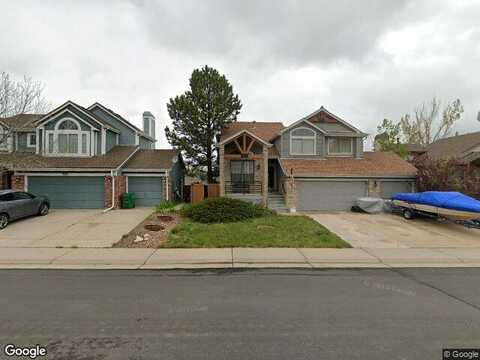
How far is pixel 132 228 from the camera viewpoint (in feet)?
37.6

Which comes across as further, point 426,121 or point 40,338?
point 426,121

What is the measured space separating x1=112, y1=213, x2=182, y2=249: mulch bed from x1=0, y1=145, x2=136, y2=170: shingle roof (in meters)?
6.50

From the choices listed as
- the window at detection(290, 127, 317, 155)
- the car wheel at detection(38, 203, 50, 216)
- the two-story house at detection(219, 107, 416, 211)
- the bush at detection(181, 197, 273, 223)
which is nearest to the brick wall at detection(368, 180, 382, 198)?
the two-story house at detection(219, 107, 416, 211)

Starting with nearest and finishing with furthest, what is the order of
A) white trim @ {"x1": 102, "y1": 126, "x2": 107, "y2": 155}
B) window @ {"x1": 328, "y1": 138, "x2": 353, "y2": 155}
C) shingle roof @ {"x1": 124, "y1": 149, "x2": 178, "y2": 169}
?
shingle roof @ {"x1": 124, "y1": 149, "x2": 178, "y2": 169} < white trim @ {"x1": 102, "y1": 126, "x2": 107, "y2": 155} < window @ {"x1": 328, "y1": 138, "x2": 353, "y2": 155}

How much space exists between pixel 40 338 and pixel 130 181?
15598 mm

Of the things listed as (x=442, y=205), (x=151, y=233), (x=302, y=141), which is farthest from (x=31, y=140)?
(x=442, y=205)

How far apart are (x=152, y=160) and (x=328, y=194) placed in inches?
494

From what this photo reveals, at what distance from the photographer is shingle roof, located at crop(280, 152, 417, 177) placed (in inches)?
713

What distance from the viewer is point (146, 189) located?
18.5 m

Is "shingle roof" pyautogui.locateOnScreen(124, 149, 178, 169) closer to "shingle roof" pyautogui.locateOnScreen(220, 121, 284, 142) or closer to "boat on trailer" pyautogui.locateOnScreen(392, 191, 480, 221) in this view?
"shingle roof" pyautogui.locateOnScreen(220, 121, 284, 142)

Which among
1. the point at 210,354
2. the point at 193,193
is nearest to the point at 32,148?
the point at 193,193

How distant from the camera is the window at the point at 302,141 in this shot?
66.4 ft

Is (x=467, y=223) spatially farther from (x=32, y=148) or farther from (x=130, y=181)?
(x=32, y=148)

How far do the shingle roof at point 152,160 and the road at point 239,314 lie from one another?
40.8 ft
